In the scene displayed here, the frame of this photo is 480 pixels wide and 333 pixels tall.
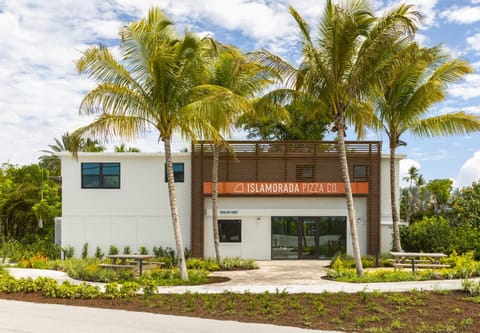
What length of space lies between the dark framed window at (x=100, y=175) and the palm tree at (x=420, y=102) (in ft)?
38.6

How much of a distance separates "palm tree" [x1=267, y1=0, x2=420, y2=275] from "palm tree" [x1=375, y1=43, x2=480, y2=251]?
3.88 meters

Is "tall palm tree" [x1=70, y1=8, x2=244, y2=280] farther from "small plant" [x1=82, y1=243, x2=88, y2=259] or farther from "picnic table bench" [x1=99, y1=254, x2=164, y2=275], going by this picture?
"small plant" [x1=82, y1=243, x2=88, y2=259]

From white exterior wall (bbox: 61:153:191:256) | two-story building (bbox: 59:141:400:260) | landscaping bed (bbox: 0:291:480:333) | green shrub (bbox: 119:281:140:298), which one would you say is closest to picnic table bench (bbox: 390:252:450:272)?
two-story building (bbox: 59:141:400:260)

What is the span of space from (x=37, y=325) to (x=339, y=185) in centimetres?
1643

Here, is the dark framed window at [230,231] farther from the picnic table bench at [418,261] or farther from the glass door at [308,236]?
the picnic table bench at [418,261]

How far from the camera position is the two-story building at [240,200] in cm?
2377

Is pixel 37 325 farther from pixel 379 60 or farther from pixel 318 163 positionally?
pixel 318 163

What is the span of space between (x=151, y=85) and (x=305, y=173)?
10.8 metres

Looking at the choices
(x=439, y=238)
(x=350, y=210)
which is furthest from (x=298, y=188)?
(x=350, y=210)

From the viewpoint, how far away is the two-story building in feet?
78.0

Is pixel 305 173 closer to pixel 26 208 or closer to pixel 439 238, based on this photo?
pixel 439 238

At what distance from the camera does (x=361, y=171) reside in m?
24.1

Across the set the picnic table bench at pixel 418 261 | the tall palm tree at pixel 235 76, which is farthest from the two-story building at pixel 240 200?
the picnic table bench at pixel 418 261

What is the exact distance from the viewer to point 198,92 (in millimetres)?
15469
